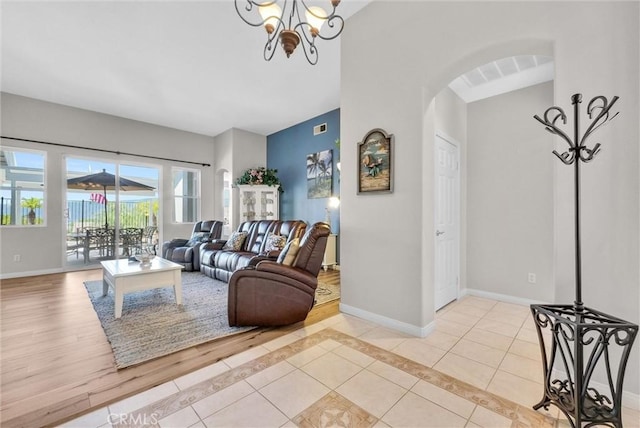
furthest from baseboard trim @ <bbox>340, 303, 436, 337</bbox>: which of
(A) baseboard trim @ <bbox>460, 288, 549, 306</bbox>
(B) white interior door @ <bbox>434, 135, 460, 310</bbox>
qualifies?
(A) baseboard trim @ <bbox>460, 288, 549, 306</bbox>

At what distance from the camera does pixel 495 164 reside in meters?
3.49

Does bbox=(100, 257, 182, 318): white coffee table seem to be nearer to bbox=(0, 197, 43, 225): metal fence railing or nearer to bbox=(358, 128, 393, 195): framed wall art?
bbox=(358, 128, 393, 195): framed wall art

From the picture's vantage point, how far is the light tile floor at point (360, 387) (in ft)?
4.84

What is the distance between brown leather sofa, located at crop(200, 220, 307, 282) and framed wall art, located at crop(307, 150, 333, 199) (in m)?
1.59

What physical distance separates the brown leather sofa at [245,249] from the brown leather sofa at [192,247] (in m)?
0.24

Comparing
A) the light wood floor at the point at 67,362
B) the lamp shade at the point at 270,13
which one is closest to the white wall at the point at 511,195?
the light wood floor at the point at 67,362

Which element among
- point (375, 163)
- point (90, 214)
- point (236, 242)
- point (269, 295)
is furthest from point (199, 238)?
point (375, 163)

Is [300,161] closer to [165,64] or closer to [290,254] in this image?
[165,64]

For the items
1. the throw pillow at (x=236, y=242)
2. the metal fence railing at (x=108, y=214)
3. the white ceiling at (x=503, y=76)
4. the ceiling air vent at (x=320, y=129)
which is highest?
the ceiling air vent at (x=320, y=129)

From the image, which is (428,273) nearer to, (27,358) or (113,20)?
(27,358)

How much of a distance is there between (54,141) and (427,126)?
6543 millimetres

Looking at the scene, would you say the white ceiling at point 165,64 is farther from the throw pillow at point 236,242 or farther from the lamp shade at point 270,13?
the throw pillow at point 236,242

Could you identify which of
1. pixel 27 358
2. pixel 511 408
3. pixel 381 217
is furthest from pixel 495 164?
pixel 27 358

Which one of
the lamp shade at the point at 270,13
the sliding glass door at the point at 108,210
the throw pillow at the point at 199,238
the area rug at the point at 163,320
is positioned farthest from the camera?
the sliding glass door at the point at 108,210
